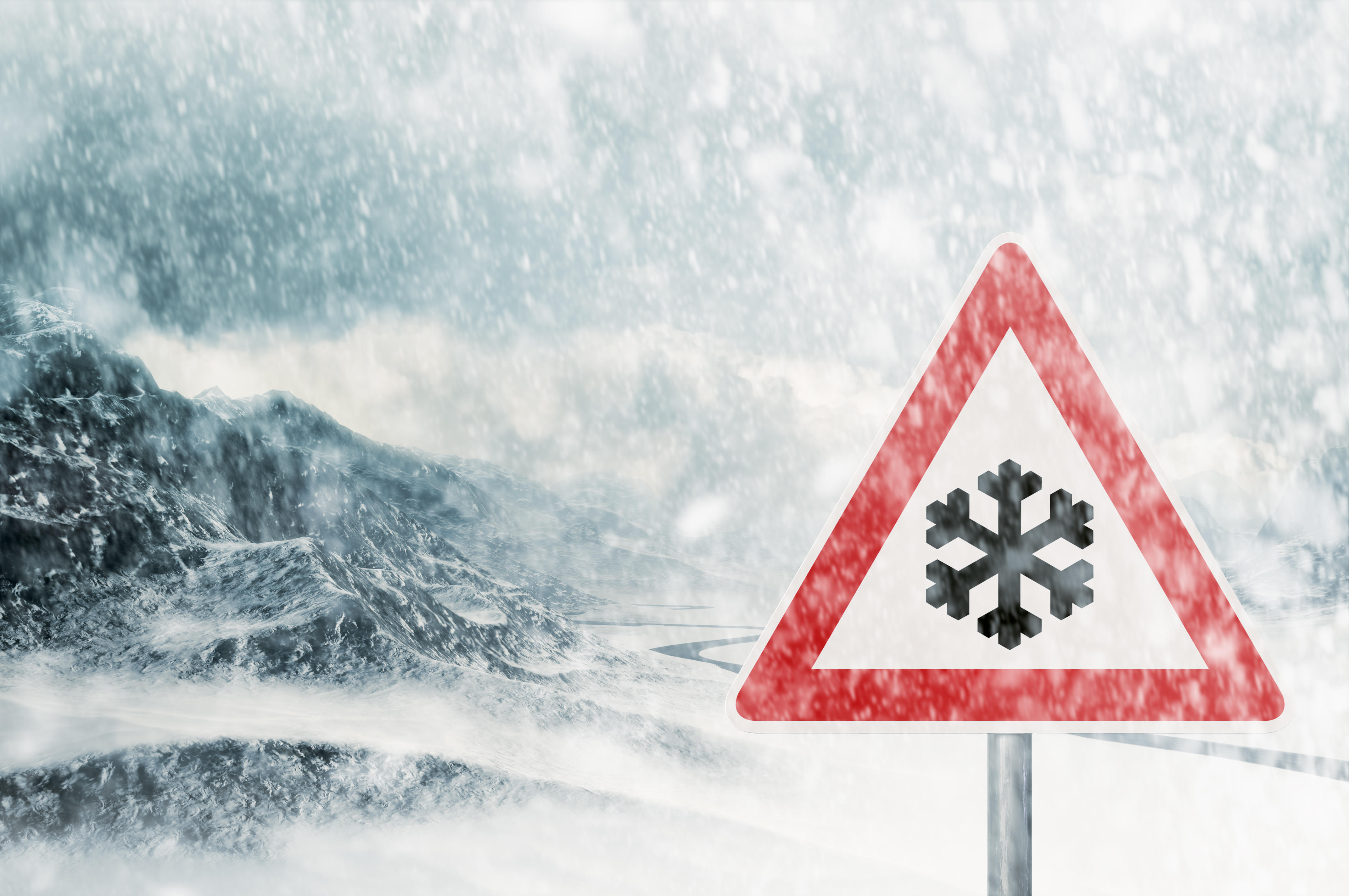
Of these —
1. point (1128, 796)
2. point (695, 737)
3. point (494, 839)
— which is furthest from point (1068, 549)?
point (695, 737)

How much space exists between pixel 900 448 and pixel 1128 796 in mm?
5361

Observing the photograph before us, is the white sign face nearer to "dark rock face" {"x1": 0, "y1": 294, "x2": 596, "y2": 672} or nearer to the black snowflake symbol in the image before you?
the black snowflake symbol

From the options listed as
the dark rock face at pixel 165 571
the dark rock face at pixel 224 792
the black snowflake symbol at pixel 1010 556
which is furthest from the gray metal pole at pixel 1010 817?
the dark rock face at pixel 165 571

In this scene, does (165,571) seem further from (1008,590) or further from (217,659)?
(1008,590)

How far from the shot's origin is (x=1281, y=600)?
44.2m

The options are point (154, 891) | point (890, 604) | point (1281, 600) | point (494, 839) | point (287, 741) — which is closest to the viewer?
point (890, 604)

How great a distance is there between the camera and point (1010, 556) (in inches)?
52.7

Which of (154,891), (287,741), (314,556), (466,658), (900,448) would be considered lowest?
(154,891)

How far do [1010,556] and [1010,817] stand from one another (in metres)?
0.38

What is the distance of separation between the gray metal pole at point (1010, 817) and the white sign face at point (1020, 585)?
0.13 meters

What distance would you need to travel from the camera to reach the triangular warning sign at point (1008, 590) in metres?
1.33

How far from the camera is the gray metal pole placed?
4.20ft

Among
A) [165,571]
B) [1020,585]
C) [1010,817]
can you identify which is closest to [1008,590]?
[1020,585]

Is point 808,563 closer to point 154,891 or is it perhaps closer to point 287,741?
point 154,891
